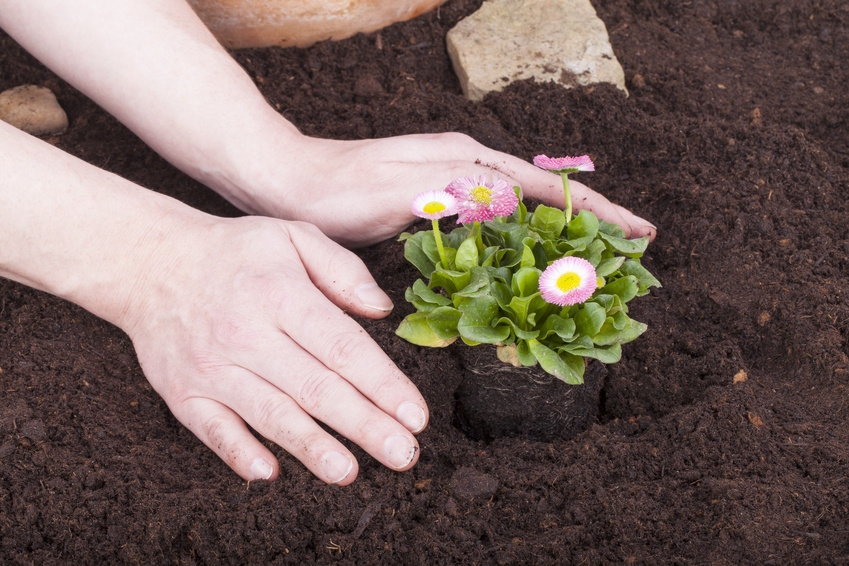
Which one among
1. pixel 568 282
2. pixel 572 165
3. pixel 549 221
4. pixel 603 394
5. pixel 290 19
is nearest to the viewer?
pixel 568 282

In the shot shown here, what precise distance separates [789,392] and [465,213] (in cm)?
95

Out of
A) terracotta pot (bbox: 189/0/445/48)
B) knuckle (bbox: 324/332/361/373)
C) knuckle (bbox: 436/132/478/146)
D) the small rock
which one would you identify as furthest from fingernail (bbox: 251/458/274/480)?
terracotta pot (bbox: 189/0/445/48)

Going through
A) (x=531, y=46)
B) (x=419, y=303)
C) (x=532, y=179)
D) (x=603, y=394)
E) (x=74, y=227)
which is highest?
(x=74, y=227)

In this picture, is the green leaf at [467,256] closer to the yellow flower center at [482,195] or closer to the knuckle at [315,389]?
the yellow flower center at [482,195]

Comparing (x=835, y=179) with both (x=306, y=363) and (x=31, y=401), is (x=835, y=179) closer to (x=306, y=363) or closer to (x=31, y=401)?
(x=306, y=363)

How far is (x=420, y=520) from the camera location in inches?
55.2

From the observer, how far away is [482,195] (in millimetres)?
1358

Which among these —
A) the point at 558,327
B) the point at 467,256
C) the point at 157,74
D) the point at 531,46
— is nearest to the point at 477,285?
the point at 467,256

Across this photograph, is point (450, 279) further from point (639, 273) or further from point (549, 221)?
point (639, 273)

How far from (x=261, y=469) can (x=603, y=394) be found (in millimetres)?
885

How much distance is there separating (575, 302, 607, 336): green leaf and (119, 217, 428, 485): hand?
0.38 meters

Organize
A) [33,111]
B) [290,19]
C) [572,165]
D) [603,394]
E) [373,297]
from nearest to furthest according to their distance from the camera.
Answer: [572,165] < [373,297] < [603,394] < [33,111] < [290,19]

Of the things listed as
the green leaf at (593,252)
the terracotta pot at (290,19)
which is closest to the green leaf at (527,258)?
the green leaf at (593,252)

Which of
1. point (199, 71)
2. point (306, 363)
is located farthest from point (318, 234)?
point (199, 71)
